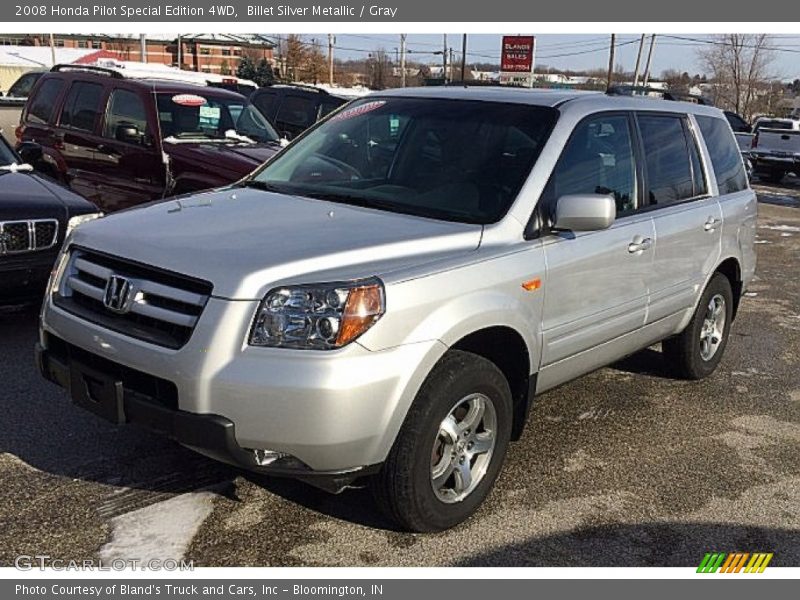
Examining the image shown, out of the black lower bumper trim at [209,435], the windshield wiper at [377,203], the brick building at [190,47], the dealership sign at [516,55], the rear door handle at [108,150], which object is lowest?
the black lower bumper trim at [209,435]

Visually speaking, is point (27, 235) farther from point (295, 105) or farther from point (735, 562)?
point (295, 105)

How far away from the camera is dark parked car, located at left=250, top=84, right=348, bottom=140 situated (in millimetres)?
12742

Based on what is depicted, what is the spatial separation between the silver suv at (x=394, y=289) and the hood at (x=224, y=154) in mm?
2884

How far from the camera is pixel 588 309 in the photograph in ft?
13.5

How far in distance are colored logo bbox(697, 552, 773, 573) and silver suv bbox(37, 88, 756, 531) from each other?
97cm

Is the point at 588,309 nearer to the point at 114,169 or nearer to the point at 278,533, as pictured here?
the point at 278,533

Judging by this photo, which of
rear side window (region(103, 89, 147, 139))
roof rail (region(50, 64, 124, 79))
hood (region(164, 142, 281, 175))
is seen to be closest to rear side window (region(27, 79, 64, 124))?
roof rail (region(50, 64, 124, 79))

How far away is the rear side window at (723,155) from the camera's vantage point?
548cm

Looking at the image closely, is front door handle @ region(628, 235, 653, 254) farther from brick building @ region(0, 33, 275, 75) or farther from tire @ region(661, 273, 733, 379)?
brick building @ region(0, 33, 275, 75)

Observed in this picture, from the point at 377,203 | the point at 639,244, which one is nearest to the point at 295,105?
Answer: the point at 639,244

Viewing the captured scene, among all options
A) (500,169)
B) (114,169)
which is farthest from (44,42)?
(500,169)

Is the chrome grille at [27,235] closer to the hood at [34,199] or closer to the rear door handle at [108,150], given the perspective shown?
the hood at [34,199]

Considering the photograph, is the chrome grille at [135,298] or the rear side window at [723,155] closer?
the chrome grille at [135,298]

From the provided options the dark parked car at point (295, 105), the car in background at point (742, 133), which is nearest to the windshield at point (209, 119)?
the dark parked car at point (295, 105)
